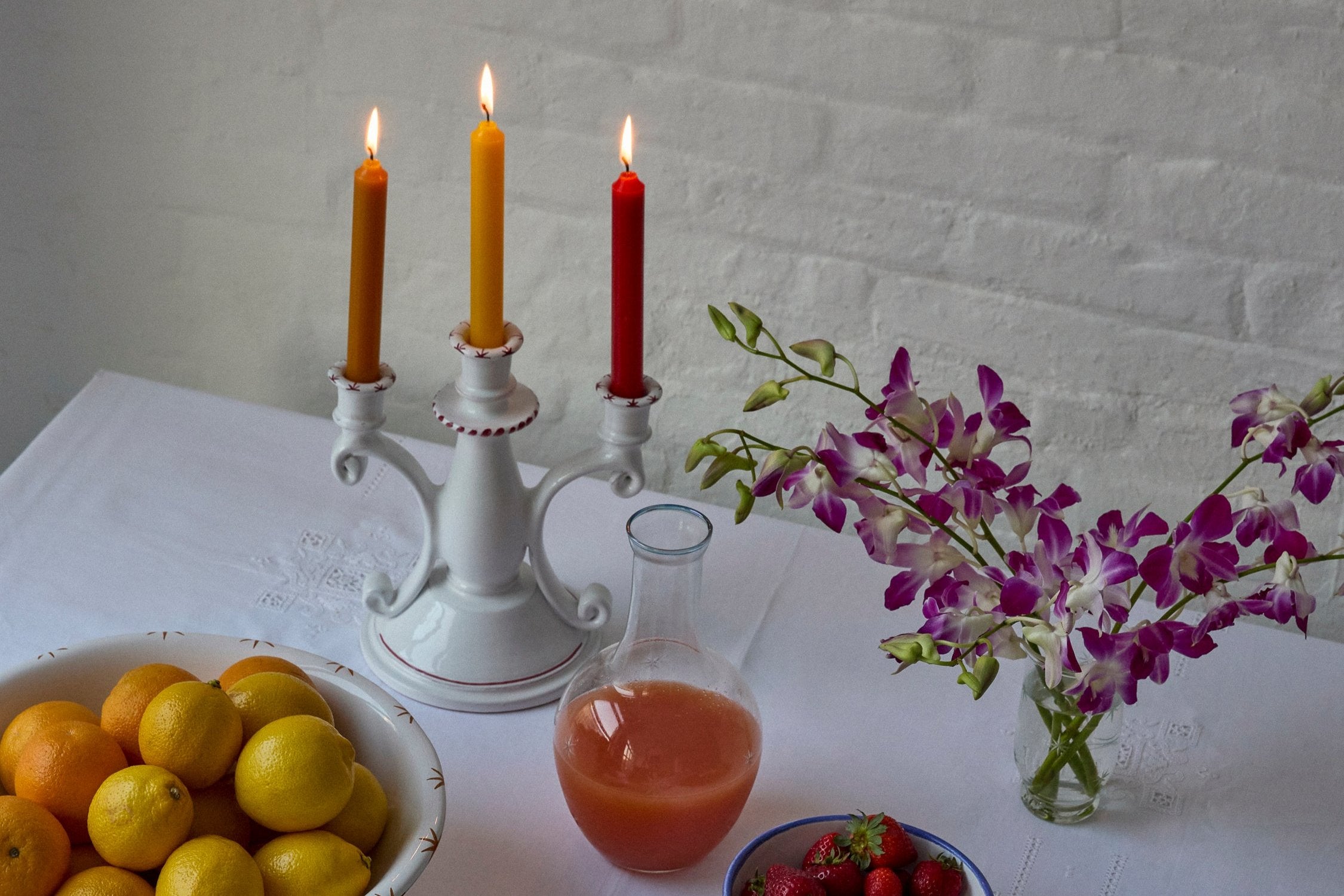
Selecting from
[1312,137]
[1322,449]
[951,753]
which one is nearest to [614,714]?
[951,753]

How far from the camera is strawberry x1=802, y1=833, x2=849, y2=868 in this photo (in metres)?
0.71

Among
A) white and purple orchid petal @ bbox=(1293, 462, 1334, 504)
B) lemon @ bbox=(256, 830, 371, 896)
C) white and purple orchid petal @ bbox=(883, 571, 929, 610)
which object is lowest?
lemon @ bbox=(256, 830, 371, 896)

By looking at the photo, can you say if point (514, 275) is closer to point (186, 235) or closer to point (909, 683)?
point (186, 235)

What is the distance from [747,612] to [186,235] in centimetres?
83

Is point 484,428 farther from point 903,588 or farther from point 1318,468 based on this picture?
point 1318,468

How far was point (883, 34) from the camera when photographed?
117 centimetres

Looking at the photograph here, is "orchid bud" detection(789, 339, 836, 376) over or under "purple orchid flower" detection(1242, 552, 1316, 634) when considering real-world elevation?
over

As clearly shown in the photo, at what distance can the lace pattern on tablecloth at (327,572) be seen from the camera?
3.28 ft

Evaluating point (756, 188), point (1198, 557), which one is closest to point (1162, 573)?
Answer: point (1198, 557)

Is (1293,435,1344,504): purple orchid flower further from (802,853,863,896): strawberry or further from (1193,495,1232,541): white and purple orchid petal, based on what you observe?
(802,853,863,896): strawberry

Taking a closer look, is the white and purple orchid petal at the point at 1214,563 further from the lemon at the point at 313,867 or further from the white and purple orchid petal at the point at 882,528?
the lemon at the point at 313,867

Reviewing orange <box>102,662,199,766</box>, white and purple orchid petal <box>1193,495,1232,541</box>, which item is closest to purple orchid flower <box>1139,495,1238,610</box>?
white and purple orchid petal <box>1193,495,1232,541</box>

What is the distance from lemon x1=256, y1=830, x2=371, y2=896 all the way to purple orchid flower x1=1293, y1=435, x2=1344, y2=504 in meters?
0.52

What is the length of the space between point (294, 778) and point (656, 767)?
0.20 meters
